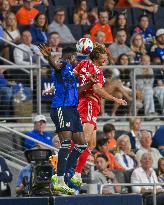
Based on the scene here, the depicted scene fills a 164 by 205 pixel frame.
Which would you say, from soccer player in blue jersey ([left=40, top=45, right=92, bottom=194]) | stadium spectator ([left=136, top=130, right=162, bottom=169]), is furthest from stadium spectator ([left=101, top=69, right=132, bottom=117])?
soccer player in blue jersey ([left=40, top=45, right=92, bottom=194])

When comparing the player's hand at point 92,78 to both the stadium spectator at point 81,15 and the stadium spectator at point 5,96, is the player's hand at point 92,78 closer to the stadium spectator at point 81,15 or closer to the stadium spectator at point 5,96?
the stadium spectator at point 5,96

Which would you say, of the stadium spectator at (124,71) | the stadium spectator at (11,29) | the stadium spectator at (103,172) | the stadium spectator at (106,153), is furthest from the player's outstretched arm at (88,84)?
the stadium spectator at (11,29)

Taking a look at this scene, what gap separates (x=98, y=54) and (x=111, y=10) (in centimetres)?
897

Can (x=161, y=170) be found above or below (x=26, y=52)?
below

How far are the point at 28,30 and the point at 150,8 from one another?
3.73 m

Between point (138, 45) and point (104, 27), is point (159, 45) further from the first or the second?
point (104, 27)

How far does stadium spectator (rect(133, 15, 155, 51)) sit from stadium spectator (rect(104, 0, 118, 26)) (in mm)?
493

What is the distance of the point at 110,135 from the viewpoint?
21250 millimetres

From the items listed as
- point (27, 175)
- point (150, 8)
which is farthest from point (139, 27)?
point (27, 175)

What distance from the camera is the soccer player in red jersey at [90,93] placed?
16156 millimetres

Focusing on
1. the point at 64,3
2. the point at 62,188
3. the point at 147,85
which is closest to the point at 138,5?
the point at 64,3

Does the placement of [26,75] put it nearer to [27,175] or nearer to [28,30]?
[28,30]

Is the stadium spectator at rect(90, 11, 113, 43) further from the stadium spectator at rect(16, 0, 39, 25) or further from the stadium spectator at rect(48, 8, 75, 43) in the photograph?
the stadium spectator at rect(16, 0, 39, 25)

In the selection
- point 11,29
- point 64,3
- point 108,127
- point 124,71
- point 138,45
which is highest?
point 64,3
